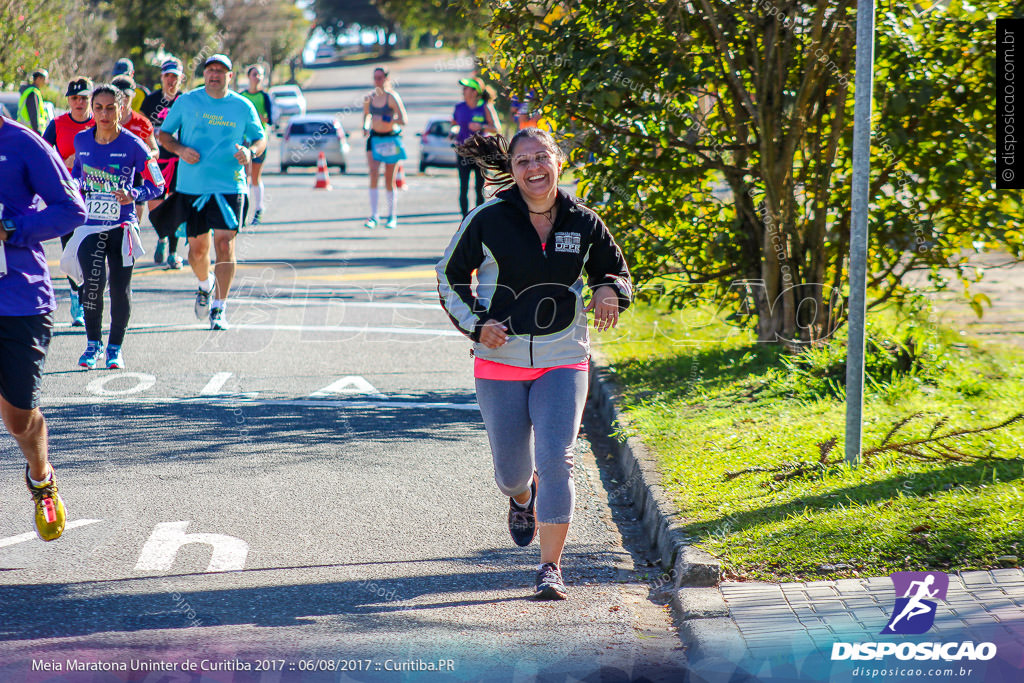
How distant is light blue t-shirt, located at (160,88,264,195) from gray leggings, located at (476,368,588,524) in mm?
5606

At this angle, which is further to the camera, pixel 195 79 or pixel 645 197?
pixel 195 79

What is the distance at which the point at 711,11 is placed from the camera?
24.8 feet

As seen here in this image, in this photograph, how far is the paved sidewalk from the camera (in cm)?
421

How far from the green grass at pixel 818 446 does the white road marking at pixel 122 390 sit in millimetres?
3451

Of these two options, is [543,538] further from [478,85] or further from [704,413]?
[478,85]

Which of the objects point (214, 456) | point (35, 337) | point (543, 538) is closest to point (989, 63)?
point (543, 538)

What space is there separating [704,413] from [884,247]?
184cm

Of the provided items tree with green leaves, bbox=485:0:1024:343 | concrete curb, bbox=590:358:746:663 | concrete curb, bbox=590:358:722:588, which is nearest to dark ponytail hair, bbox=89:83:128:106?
tree with green leaves, bbox=485:0:1024:343

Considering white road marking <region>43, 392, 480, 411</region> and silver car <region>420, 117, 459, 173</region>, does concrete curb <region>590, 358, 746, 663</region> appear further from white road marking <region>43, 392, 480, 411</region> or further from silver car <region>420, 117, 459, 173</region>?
silver car <region>420, 117, 459, 173</region>

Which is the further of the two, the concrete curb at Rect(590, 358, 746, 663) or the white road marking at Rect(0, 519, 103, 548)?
the white road marking at Rect(0, 519, 103, 548)

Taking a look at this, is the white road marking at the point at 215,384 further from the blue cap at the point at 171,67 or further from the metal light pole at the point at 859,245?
the blue cap at the point at 171,67

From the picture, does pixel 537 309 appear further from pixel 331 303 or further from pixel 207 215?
pixel 331 303

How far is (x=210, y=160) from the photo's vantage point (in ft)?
32.5

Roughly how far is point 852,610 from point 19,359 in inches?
144
